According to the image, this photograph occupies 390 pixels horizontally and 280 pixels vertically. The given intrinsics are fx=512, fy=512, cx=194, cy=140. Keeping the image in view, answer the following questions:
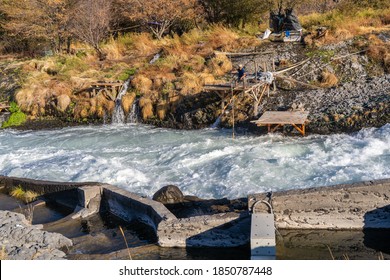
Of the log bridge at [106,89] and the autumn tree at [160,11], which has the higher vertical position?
the autumn tree at [160,11]

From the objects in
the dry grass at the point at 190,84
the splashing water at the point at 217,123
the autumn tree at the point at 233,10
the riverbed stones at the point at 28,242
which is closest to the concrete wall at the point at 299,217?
the riverbed stones at the point at 28,242

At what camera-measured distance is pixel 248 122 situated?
63.2 feet

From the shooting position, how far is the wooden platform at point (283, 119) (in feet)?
56.2

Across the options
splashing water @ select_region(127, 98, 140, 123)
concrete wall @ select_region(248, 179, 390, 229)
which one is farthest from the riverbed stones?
splashing water @ select_region(127, 98, 140, 123)

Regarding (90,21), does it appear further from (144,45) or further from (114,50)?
(144,45)

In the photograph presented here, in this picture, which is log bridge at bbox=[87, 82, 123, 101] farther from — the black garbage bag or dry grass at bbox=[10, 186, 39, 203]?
dry grass at bbox=[10, 186, 39, 203]

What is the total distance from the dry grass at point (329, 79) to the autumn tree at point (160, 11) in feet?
38.3

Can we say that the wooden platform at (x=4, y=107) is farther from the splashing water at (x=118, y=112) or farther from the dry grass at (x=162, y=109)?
the dry grass at (x=162, y=109)

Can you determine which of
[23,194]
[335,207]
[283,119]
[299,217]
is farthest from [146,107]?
[335,207]

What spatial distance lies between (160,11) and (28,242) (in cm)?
2229

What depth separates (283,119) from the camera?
17.5 metres

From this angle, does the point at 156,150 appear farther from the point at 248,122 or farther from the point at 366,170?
the point at 366,170

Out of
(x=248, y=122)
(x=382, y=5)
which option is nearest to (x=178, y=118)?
(x=248, y=122)

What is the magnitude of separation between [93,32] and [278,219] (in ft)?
73.2
